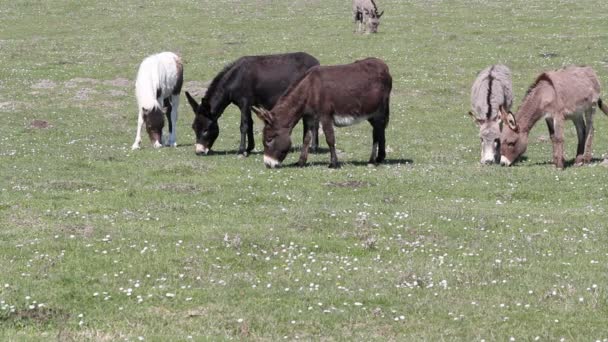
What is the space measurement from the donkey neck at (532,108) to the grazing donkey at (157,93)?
11221 millimetres

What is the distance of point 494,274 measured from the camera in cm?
1226

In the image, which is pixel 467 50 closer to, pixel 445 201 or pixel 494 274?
pixel 445 201

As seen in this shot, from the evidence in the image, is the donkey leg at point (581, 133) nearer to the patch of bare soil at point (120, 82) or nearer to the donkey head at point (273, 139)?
the donkey head at point (273, 139)

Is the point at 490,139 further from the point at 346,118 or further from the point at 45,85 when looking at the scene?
the point at 45,85

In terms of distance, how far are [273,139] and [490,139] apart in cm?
624

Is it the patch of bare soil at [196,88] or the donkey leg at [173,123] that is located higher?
the donkey leg at [173,123]

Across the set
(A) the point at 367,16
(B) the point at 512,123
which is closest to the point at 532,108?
(B) the point at 512,123

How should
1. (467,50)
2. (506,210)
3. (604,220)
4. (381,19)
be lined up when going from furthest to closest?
(381,19) < (467,50) < (506,210) < (604,220)

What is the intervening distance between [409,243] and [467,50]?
36.4 meters

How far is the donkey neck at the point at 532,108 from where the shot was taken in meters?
22.9

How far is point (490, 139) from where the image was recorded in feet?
77.3

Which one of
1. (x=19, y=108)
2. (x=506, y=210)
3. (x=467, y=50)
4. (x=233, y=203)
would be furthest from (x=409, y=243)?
(x=467, y=50)

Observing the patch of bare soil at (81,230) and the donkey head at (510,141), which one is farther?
the donkey head at (510,141)

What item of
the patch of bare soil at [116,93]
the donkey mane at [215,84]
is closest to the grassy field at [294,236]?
the donkey mane at [215,84]
